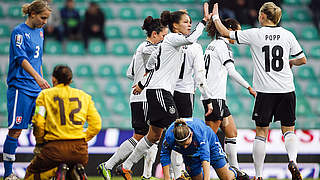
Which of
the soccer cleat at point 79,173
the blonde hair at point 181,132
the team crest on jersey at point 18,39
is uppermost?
the team crest on jersey at point 18,39

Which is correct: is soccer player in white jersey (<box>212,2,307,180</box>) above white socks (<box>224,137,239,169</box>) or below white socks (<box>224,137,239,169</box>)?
above

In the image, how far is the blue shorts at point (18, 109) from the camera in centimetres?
680

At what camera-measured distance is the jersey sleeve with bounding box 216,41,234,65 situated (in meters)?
7.83

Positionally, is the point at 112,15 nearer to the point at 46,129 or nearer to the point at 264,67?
the point at 264,67

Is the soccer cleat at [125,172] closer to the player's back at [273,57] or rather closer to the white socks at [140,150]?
the white socks at [140,150]

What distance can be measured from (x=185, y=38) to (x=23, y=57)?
197cm

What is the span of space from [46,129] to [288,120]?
3.03 metres

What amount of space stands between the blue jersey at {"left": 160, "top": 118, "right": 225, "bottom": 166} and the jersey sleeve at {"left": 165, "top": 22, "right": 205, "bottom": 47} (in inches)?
38.0

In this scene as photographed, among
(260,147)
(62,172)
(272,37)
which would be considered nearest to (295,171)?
(260,147)

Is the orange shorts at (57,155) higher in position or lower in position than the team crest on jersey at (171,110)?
lower

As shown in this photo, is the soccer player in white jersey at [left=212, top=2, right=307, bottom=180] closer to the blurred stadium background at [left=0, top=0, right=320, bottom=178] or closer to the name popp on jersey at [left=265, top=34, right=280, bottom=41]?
the name popp on jersey at [left=265, top=34, right=280, bottom=41]

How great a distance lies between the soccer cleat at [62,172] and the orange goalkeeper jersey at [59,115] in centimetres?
28

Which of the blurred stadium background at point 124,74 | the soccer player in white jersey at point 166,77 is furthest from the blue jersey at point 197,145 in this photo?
the blurred stadium background at point 124,74

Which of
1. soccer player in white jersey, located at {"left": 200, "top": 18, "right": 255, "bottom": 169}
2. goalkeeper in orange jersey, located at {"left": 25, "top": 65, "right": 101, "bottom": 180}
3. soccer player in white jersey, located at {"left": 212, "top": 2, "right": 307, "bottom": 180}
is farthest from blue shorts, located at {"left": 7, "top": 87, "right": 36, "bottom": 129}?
soccer player in white jersey, located at {"left": 212, "top": 2, "right": 307, "bottom": 180}
